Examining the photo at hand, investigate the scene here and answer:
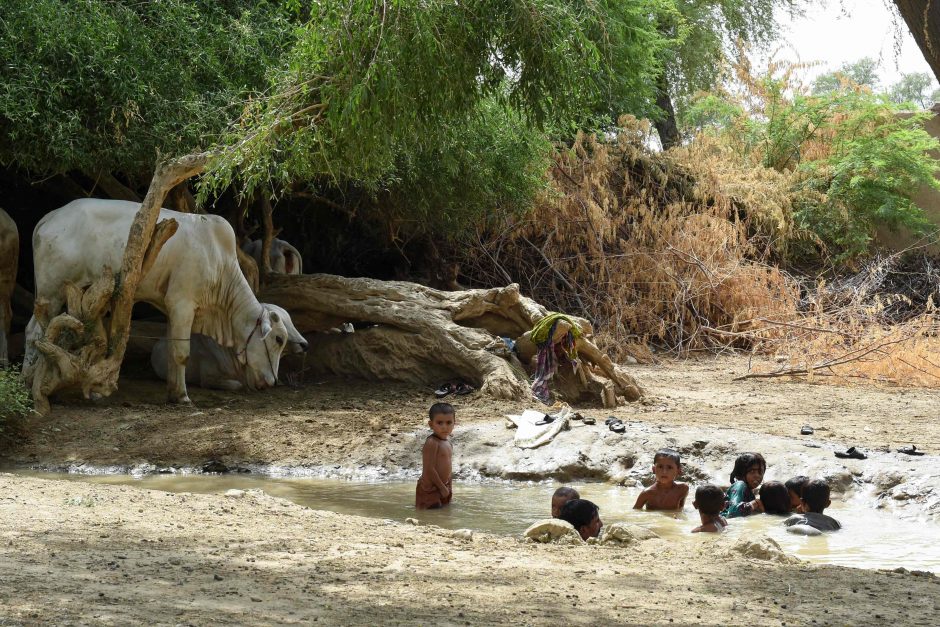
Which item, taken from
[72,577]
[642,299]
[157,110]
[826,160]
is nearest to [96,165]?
[157,110]

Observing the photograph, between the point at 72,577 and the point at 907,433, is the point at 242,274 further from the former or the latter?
the point at 72,577

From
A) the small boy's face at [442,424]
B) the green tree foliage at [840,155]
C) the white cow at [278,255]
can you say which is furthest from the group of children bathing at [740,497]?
the green tree foliage at [840,155]

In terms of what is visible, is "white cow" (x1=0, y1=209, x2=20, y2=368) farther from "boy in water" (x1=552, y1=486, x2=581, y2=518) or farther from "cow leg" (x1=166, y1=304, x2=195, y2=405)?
"boy in water" (x1=552, y1=486, x2=581, y2=518)

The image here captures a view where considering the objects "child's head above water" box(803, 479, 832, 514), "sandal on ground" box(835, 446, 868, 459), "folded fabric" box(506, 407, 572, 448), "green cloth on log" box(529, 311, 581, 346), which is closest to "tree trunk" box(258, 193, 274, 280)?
"green cloth on log" box(529, 311, 581, 346)

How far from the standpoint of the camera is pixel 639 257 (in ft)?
52.9

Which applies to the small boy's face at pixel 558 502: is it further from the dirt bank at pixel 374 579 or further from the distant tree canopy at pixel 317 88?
the distant tree canopy at pixel 317 88

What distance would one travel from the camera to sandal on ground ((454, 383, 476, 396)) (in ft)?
34.9

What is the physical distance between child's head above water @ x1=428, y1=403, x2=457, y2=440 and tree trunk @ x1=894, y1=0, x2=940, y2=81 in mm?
3666

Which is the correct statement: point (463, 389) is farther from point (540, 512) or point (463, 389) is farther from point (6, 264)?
point (6, 264)

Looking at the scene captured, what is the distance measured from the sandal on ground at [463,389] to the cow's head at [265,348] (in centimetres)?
187

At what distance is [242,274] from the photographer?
10828 millimetres

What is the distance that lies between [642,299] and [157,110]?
330 inches

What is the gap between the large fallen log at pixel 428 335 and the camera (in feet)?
35.8

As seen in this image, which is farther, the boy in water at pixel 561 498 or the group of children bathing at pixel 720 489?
the group of children bathing at pixel 720 489
